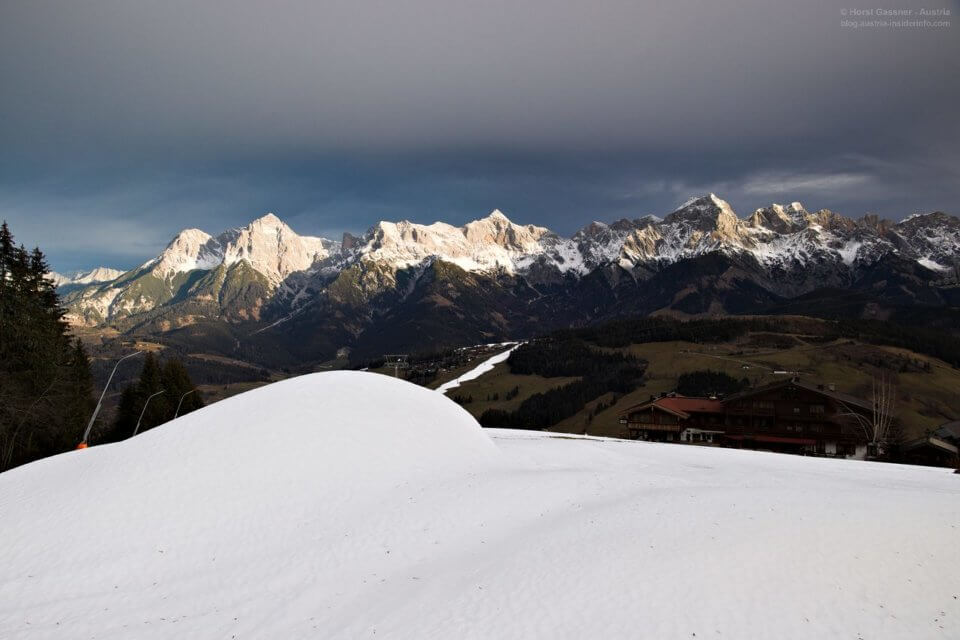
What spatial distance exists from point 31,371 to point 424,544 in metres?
51.6

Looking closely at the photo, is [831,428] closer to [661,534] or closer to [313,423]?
[661,534]

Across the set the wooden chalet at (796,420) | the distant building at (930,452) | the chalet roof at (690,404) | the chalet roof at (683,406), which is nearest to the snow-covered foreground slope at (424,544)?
the distant building at (930,452)

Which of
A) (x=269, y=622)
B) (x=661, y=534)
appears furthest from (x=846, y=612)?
(x=269, y=622)

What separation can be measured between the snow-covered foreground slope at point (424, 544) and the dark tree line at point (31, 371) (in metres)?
18.0

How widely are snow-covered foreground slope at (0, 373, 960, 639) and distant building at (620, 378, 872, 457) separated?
2069 inches

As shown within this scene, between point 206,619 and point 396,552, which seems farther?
point 396,552

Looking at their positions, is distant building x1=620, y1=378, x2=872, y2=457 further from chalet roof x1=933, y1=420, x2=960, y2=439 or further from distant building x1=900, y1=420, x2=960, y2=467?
chalet roof x1=933, y1=420, x2=960, y2=439

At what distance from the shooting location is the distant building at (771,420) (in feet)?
284

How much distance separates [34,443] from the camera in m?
56.3

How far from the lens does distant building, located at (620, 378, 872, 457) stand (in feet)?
284

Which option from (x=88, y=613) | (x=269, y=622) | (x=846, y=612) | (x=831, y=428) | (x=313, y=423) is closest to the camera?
(x=846, y=612)

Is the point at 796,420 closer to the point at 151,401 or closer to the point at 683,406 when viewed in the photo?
the point at 683,406

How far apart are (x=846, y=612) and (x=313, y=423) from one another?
32609 millimetres

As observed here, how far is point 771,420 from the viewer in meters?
91.8
